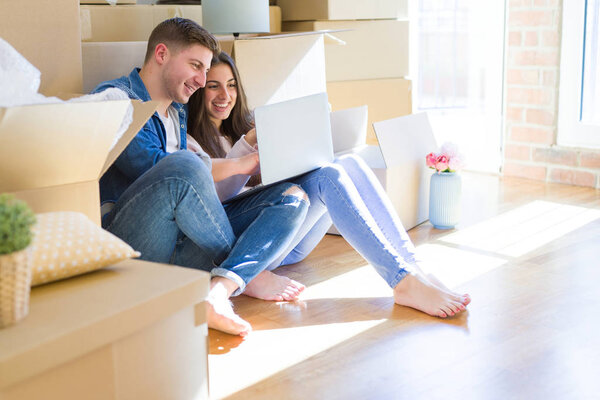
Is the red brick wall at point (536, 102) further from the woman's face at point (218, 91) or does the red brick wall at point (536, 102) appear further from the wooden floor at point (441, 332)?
the woman's face at point (218, 91)

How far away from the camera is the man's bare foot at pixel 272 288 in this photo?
1.90 metres

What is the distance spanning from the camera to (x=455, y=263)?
2.19m

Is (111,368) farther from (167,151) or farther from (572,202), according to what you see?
(572,202)

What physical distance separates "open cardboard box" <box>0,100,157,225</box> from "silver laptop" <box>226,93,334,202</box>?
1.28ft

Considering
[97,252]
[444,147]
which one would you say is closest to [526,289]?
[444,147]

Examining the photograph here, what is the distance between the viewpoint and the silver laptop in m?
1.68

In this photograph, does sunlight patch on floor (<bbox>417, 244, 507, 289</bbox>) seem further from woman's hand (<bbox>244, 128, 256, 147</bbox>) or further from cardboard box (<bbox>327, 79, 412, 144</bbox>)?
cardboard box (<bbox>327, 79, 412, 144</bbox>)

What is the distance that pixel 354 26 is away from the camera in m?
3.02

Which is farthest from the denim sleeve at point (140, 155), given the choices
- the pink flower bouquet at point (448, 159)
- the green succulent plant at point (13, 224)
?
the pink flower bouquet at point (448, 159)

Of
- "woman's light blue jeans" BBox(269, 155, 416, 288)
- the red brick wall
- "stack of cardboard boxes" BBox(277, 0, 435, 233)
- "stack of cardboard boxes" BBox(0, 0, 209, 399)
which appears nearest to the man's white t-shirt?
"woman's light blue jeans" BBox(269, 155, 416, 288)

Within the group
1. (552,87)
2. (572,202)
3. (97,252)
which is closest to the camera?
(97,252)

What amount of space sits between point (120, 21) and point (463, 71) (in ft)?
6.38

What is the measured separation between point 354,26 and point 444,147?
0.79m

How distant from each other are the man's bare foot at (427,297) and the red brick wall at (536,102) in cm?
172
